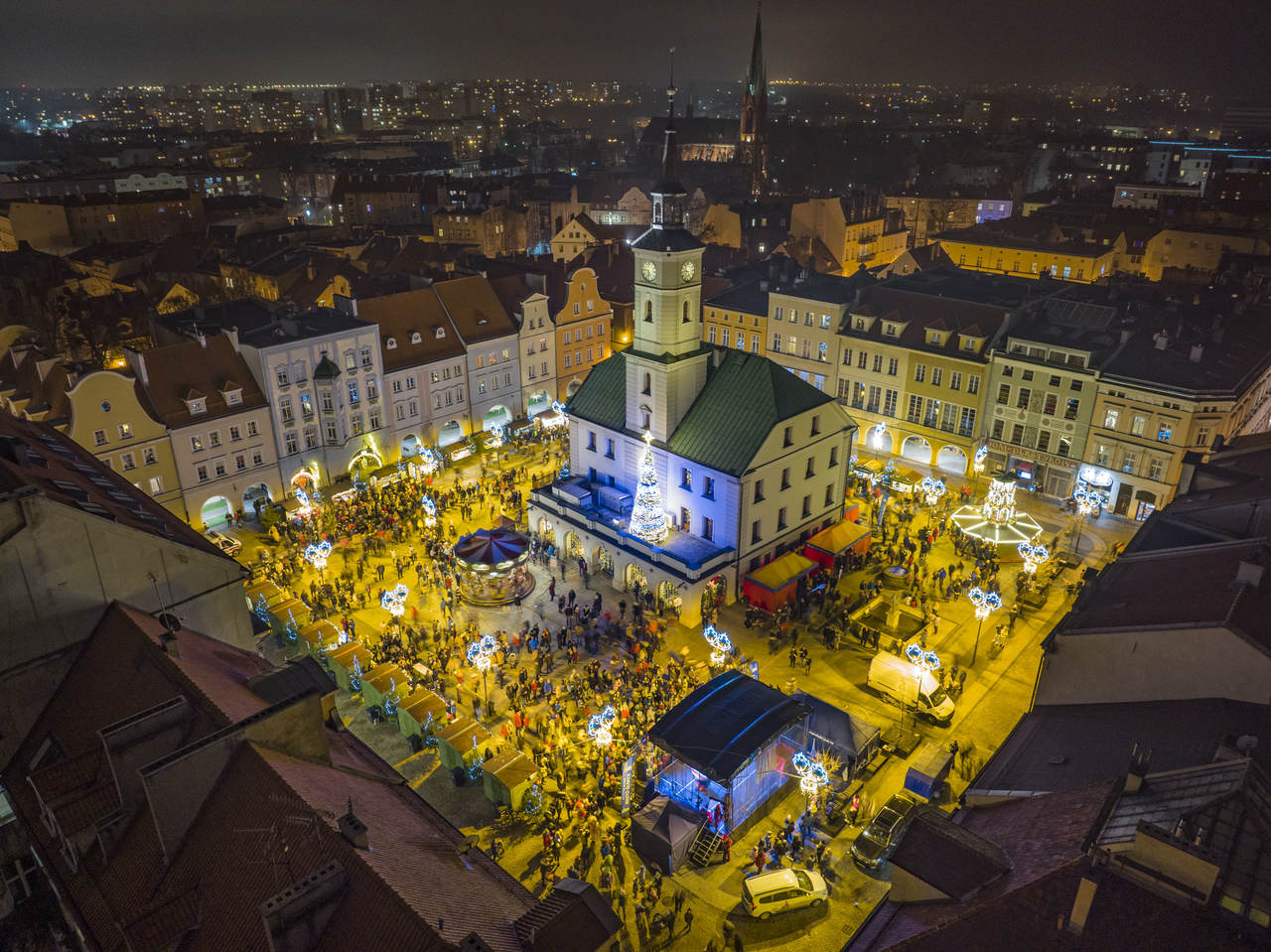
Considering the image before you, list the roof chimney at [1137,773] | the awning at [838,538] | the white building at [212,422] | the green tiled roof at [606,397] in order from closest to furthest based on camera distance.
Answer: the roof chimney at [1137,773]
the awning at [838,538]
the white building at [212,422]
the green tiled roof at [606,397]

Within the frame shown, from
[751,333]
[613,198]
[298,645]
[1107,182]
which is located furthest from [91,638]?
[1107,182]

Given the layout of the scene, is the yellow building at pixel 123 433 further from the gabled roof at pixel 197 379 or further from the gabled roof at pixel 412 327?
the gabled roof at pixel 412 327

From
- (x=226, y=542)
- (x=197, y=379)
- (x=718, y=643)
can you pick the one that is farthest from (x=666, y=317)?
(x=197, y=379)

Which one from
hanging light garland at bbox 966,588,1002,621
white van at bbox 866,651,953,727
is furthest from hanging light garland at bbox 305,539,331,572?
hanging light garland at bbox 966,588,1002,621

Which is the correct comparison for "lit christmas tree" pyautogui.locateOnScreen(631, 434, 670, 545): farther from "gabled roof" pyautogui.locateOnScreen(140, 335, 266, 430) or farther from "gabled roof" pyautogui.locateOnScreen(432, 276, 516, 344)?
"gabled roof" pyautogui.locateOnScreen(140, 335, 266, 430)

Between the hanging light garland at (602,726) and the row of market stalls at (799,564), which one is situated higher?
the hanging light garland at (602,726)

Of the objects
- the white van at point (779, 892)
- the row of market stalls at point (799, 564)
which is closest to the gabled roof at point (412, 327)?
the row of market stalls at point (799, 564)
